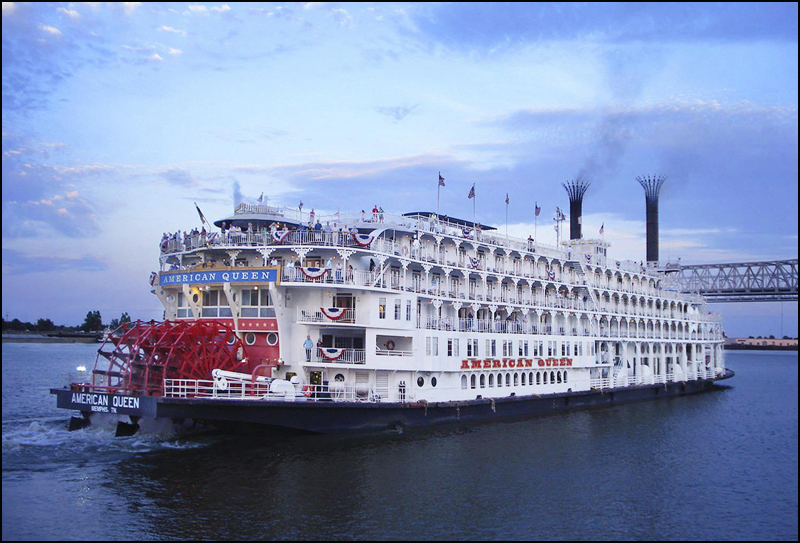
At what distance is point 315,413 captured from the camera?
101 ft

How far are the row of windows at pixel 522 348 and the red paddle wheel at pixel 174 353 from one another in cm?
1002

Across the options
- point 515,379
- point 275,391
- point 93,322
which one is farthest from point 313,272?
point 93,322

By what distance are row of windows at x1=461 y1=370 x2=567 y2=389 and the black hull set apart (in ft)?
4.49

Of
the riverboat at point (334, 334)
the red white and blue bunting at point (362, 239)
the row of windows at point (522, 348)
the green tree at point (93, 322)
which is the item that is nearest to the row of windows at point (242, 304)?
the riverboat at point (334, 334)

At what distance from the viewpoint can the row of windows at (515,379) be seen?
39844 millimetres

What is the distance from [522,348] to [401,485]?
806 inches

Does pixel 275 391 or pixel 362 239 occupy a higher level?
pixel 362 239

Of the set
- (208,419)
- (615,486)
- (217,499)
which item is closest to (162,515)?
(217,499)

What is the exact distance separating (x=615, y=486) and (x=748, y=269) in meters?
118

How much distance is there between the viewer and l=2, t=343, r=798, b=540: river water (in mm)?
20891

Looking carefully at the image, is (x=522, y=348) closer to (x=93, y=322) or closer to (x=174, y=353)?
(x=174, y=353)

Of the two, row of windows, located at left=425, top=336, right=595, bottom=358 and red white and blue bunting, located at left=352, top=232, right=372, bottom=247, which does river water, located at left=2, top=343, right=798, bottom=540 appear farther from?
red white and blue bunting, located at left=352, top=232, right=372, bottom=247

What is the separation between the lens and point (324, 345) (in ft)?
113

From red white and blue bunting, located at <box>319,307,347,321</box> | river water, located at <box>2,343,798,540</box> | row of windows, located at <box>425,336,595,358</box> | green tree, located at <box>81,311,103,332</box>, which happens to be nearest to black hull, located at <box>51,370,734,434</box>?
river water, located at <box>2,343,798,540</box>
